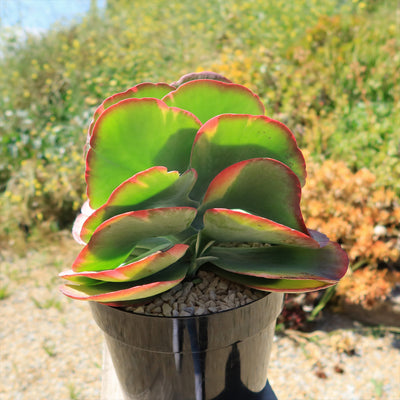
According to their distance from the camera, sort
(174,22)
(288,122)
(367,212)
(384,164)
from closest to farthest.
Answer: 1. (367,212)
2. (384,164)
3. (288,122)
4. (174,22)

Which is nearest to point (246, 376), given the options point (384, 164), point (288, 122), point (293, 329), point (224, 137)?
point (224, 137)

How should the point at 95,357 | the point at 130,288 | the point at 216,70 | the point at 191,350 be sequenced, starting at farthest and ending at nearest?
1. the point at 216,70
2. the point at 95,357
3. the point at 191,350
4. the point at 130,288

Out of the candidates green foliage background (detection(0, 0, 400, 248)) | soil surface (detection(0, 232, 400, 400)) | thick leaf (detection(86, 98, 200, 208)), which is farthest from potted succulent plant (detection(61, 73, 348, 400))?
green foliage background (detection(0, 0, 400, 248))

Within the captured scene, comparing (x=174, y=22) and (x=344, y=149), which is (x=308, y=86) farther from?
(x=174, y=22)

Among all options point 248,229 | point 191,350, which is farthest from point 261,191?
point 191,350

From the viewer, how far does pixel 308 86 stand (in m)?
3.29

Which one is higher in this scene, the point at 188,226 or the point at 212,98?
the point at 212,98

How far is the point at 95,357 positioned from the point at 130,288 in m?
1.65

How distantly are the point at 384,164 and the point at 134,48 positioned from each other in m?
3.63

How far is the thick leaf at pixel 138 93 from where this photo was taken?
742 millimetres

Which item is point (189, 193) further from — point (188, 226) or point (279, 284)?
point (279, 284)

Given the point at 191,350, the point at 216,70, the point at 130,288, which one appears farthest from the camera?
the point at 216,70

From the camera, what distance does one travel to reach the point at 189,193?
777 millimetres

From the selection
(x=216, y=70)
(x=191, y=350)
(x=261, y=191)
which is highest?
(x=261, y=191)
